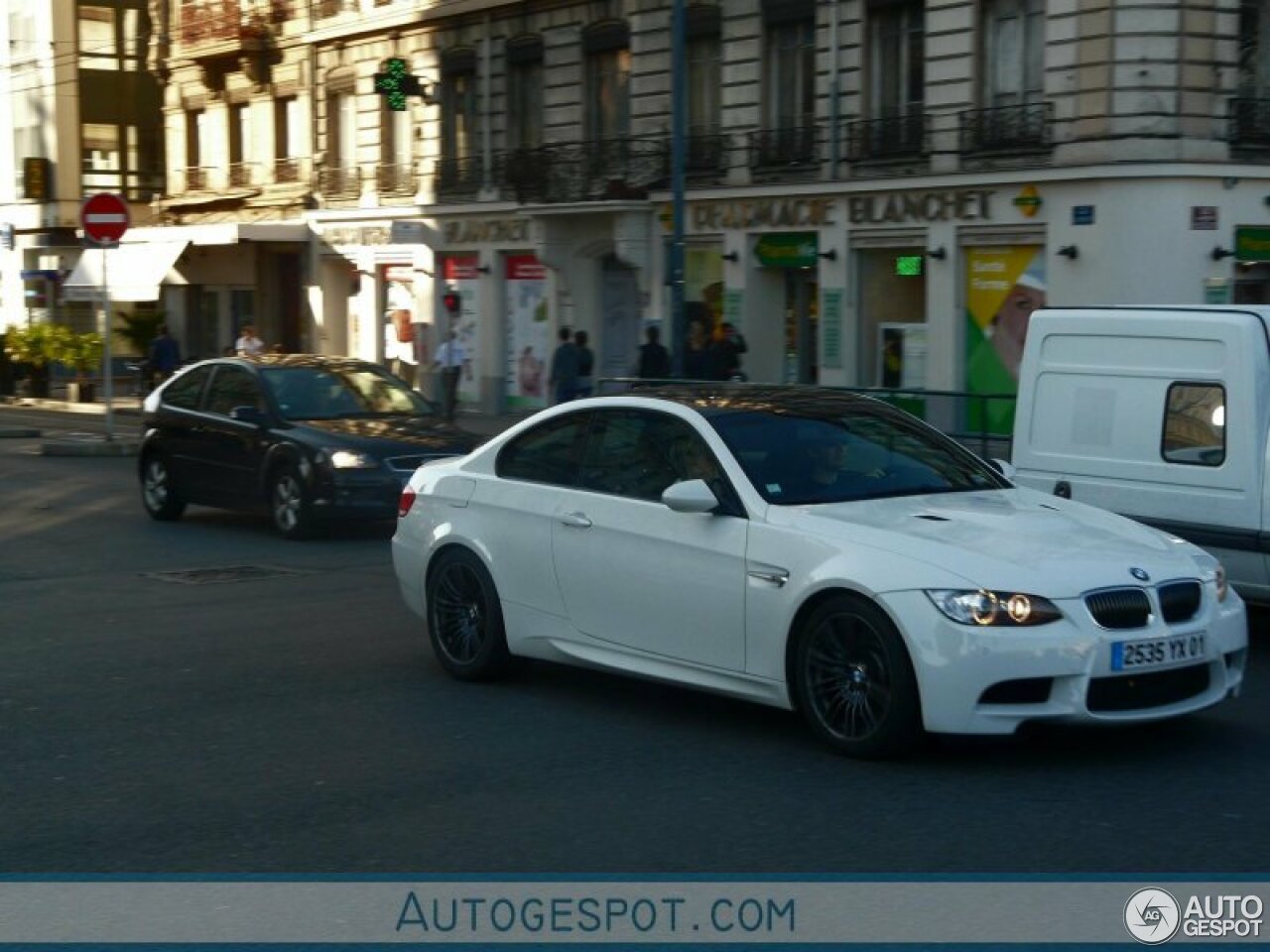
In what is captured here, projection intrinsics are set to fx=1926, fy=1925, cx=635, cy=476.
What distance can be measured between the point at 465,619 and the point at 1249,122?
59.1 ft

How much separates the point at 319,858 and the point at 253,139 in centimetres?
3947

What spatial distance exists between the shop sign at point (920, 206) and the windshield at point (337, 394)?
10.9m

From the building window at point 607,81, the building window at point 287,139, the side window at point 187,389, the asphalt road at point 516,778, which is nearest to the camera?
the asphalt road at point 516,778

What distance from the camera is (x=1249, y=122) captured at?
2445 centimetres

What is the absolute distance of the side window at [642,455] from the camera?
8.48 meters

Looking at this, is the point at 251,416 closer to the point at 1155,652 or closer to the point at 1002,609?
the point at 1002,609

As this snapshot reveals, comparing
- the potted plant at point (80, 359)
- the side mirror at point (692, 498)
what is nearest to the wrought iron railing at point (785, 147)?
the potted plant at point (80, 359)

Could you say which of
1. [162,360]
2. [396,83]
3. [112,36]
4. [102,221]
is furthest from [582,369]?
[112,36]

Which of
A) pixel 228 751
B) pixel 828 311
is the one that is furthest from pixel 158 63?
pixel 228 751

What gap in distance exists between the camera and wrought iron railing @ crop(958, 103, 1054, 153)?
988 inches

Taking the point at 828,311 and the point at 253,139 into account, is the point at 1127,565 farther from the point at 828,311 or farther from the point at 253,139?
the point at 253,139

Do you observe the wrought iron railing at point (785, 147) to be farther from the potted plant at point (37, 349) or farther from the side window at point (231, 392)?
the potted plant at point (37, 349)

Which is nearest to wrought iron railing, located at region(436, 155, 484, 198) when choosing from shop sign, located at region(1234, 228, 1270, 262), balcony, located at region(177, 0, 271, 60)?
balcony, located at region(177, 0, 271, 60)

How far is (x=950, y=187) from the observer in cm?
2645
